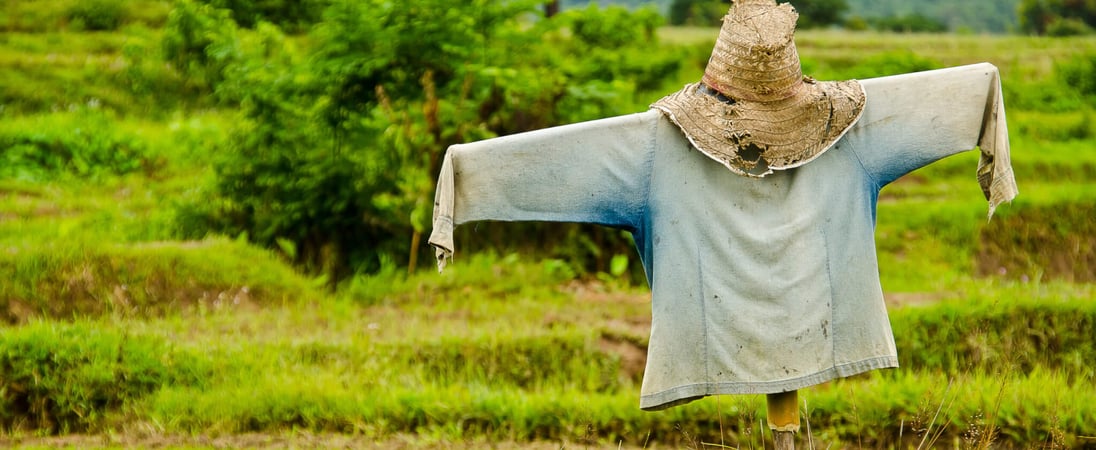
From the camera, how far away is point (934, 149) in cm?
366

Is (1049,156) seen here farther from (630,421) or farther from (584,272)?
(630,421)

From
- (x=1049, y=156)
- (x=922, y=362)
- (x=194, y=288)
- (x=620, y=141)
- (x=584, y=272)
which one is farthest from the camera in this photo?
(x=1049, y=156)

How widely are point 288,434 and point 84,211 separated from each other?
14.1 ft

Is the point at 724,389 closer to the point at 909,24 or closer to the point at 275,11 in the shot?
the point at 275,11

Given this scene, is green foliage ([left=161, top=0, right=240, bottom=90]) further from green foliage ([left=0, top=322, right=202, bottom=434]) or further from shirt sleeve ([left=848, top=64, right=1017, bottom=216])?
shirt sleeve ([left=848, top=64, right=1017, bottom=216])

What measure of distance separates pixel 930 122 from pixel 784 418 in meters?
1.07

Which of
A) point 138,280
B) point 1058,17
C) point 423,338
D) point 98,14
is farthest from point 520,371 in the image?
point 1058,17

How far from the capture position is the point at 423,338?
6520 mm

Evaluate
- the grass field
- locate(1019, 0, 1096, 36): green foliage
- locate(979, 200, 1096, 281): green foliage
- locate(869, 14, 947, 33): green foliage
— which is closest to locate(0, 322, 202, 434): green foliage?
the grass field

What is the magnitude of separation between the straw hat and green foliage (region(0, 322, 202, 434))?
141 inches

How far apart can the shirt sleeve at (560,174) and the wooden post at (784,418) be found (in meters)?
0.76

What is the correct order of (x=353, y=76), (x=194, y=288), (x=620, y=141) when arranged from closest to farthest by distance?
1. (x=620, y=141)
2. (x=194, y=288)
3. (x=353, y=76)

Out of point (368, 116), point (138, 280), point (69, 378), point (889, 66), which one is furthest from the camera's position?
point (889, 66)

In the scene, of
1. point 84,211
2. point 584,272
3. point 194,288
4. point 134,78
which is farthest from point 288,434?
point 134,78
